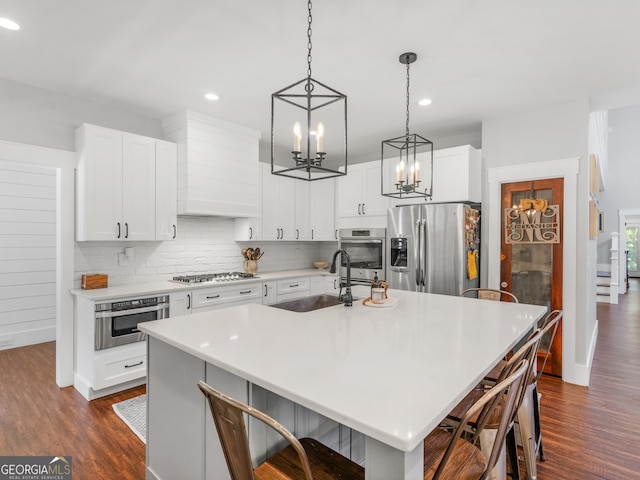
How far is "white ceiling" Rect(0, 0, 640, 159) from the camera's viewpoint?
206 cm

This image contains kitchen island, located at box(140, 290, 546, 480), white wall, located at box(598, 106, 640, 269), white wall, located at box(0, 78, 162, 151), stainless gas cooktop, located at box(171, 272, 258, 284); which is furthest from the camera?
white wall, located at box(598, 106, 640, 269)

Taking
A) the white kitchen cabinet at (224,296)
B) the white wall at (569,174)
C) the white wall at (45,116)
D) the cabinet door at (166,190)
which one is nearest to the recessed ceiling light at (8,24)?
the white wall at (45,116)

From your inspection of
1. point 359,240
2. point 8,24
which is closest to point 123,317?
point 8,24

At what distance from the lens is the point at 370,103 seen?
3.46m

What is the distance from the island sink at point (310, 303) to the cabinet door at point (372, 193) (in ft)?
6.70

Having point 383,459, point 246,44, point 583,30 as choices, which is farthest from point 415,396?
point 583,30

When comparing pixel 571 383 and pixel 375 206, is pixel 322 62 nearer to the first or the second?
pixel 375 206

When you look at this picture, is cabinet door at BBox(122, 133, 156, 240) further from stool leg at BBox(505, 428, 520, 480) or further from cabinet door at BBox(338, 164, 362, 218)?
stool leg at BBox(505, 428, 520, 480)

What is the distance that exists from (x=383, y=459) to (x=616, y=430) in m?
2.65

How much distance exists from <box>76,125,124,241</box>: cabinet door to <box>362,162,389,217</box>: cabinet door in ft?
9.15

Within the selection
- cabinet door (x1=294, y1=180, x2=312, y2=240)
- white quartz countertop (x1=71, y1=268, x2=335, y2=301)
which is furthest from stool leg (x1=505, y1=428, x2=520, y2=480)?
cabinet door (x1=294, y1=180, x2=312, y2=240)

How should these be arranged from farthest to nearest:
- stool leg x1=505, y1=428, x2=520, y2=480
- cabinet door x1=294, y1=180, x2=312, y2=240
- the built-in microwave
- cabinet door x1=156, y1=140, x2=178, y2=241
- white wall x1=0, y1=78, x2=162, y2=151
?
1. cabinet door x1=294, y1=180, x2=312, y2=240
2. the built-in microwave
3. cabinet door x1=156, y1=140, x2=178, y2=241
4. white wall x1=0, y1=78, x2=162, y2=151
5. stool leg x1=505, y1=428, x2=520, y2=480

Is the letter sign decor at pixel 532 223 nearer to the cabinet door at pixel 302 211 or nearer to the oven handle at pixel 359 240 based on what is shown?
the oven handle at pixel 359 240

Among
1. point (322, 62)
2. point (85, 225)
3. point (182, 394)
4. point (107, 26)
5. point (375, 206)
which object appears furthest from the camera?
point (375, 206)
